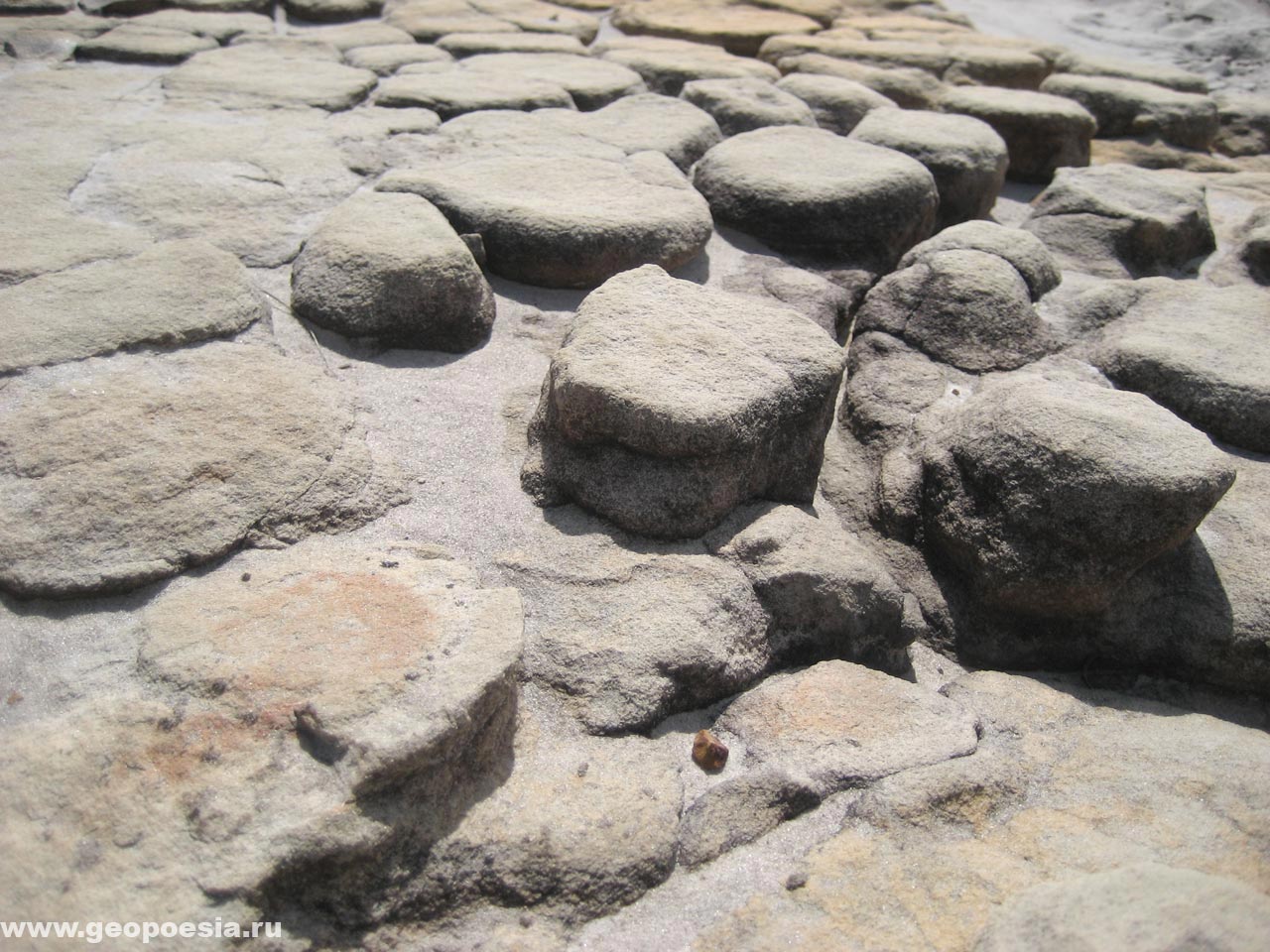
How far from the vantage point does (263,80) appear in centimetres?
285

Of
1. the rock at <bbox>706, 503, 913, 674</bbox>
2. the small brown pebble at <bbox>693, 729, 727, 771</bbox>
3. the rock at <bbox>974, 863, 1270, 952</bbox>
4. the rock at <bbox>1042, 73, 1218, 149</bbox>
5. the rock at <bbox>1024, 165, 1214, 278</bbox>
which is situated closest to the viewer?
the rock at <bbox>974, 863, 1270, 952</bbox>

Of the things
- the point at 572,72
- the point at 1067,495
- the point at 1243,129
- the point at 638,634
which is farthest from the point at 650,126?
the point at 1243,129

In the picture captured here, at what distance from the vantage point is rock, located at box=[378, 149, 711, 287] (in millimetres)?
2021

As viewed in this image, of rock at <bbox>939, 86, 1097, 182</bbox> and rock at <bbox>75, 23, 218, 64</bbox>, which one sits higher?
rock at <bbox>939, 86, 1097, 182</bbox>

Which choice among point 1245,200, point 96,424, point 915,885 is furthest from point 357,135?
point 1245,200

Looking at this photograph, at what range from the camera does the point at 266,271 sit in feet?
6.37

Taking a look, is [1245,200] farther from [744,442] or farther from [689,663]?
[689,663]

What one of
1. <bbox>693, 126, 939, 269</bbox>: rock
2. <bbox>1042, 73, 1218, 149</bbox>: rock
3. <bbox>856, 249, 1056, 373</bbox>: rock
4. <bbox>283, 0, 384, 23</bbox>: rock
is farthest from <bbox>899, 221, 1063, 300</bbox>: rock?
<bbox>283, 0, 384, 23</bbox>: rock

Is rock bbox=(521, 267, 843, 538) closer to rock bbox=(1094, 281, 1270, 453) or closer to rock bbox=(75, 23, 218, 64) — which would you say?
rock bbox=(1094, 281, 1270, 453)

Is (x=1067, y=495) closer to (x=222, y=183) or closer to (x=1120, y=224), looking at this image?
(x=1120, y=224)

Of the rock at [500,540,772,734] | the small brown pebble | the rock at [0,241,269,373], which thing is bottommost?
the small brown pebble

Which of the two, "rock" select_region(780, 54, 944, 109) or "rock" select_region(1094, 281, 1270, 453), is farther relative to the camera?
"rock" select_region(780, 54, 944, 109)

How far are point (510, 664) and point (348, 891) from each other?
0.28 m

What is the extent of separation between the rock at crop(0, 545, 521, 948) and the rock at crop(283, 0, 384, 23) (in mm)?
2904
